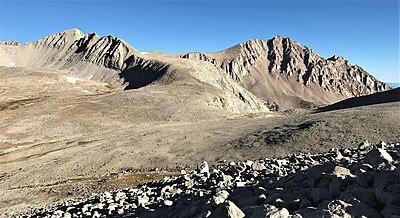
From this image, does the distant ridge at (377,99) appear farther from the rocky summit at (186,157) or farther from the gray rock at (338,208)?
the gray rock at (338,208)

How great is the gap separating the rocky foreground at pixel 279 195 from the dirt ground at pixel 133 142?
47.8ft

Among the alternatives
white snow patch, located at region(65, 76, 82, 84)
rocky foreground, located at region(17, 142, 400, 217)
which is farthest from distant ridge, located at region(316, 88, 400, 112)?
white snow patch, located at region(65, 76, 82, 84)

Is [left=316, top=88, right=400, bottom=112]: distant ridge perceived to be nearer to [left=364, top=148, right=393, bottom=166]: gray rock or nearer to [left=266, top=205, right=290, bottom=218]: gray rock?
[left=364, top=148, right=393, bottom=166]: gray rock

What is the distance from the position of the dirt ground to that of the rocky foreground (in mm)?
14573

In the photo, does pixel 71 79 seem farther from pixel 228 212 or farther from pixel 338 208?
pixel 338 208

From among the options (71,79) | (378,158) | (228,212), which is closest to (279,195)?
(228,212)

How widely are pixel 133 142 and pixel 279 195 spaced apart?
45129 mm

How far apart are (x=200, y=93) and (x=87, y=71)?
98509mm

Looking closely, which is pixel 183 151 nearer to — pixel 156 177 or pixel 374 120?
pixel 156 177

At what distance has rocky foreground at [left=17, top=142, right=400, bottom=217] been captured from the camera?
9.44m

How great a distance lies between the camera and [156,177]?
3762cm

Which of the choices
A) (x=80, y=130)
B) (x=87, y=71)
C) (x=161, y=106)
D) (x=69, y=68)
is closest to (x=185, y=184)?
(x=80, y=130)

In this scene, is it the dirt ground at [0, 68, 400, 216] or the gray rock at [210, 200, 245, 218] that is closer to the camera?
the gray rock at [210, 200, 245, 218]

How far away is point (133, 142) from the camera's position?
5497cm
